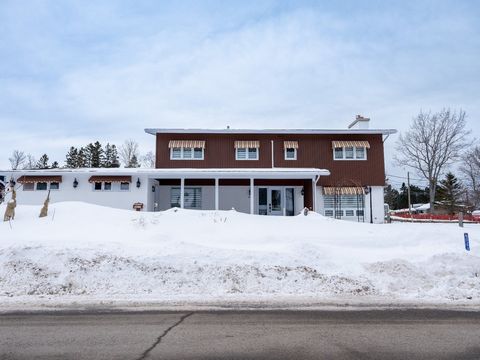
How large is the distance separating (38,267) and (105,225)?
346 cm

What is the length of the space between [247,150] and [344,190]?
21.8 ft

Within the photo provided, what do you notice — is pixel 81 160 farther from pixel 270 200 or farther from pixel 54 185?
pixel 270 200

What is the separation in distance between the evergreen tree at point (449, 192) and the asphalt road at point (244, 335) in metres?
48.2

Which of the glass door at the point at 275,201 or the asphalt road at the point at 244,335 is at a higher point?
the glass door at the point at 275,201

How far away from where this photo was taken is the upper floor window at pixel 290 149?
25312mm

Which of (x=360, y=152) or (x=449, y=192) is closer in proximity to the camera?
(x=360, y=152)

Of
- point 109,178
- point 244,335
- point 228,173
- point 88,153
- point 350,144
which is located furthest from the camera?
point 88,153

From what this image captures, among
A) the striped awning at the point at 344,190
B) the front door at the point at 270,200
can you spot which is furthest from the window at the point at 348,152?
the front door at the point at 270,200

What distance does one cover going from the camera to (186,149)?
2542 cm

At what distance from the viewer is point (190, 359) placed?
461 centimetres

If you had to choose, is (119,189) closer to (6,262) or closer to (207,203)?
(207,203)

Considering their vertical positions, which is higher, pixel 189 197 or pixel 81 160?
pixel 81 160

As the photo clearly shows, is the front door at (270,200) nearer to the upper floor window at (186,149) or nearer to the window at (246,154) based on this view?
the window at (246,154)

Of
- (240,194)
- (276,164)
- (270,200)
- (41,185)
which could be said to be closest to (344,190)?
(276,164)
